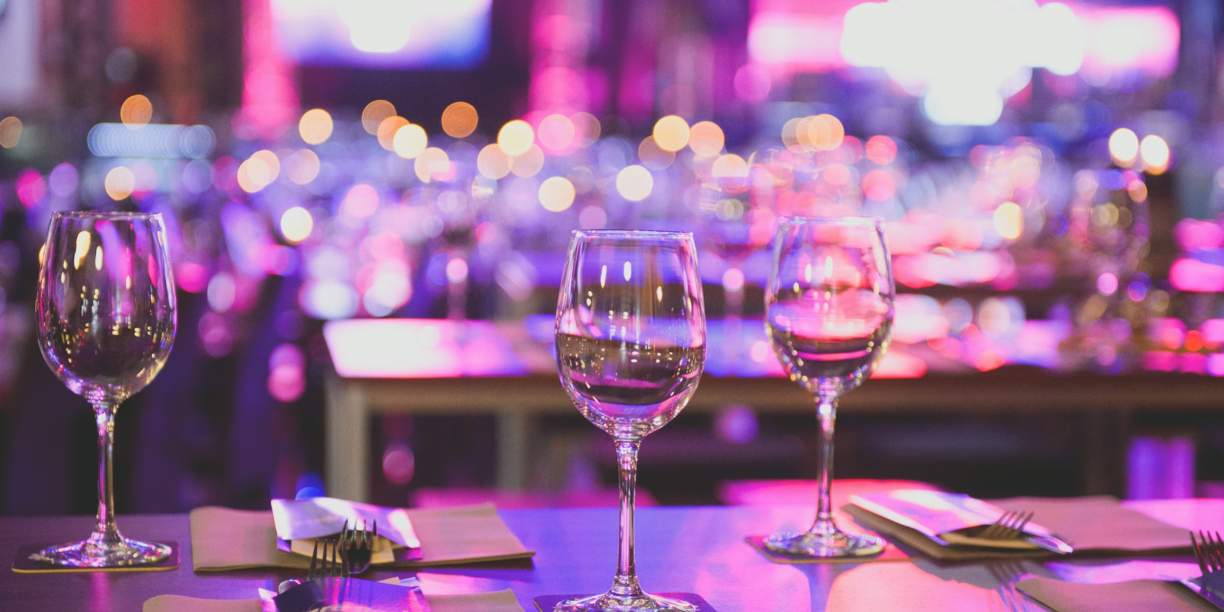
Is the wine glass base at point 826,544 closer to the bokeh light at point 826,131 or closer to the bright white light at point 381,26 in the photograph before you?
the bokeh light at point 826,131

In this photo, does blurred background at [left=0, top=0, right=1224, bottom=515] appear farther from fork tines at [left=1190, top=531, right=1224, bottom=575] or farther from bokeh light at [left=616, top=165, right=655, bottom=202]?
fork tines at [left=1190, top=531, right=1224, bottom=575]

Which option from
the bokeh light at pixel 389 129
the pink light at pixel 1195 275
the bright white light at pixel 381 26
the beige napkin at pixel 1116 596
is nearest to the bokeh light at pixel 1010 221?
the pink light at pixel 1195 275

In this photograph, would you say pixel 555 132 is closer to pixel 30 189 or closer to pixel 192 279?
pixel 30 189

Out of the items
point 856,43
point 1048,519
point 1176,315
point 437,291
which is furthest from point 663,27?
point 1048,519

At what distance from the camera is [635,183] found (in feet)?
18.6

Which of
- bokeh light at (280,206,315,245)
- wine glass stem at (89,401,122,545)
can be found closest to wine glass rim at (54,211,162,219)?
wine glass stem at (89,401,122,545)

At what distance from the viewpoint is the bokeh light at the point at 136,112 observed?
10188mm

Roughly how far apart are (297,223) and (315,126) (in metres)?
5.97

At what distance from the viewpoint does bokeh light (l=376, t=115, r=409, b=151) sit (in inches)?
469

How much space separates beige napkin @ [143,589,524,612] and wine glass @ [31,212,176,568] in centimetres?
10

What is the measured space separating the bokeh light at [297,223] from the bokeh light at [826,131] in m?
4.01

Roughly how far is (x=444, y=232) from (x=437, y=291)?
126cm

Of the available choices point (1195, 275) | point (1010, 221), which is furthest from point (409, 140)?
point (1195, 275)

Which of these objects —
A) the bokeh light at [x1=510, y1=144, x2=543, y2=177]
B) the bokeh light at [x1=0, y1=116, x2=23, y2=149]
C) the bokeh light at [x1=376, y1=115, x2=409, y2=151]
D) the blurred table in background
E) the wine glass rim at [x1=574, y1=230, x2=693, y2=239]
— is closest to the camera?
the wine glass rim at [x1=574, y1=230, x2=693, y2=239]
